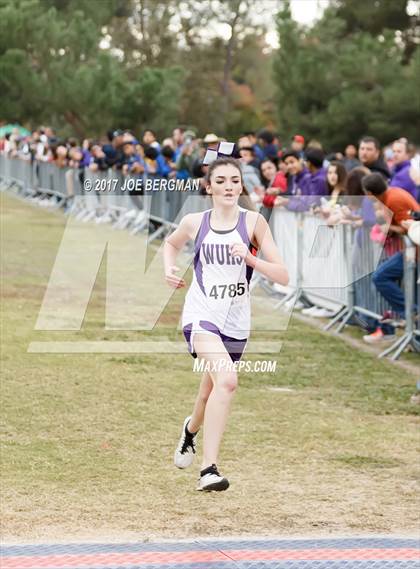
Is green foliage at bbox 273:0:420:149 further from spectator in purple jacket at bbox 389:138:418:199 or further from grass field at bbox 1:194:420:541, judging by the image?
grass field at bbox 1:194:420:541

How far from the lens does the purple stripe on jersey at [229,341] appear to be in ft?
20.2

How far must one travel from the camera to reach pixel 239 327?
Result: 244 inches

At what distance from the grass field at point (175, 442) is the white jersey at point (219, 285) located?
1.01 metres

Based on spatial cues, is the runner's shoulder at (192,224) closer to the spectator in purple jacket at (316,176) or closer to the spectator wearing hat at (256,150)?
the spectator in purple jacket at (316,176)

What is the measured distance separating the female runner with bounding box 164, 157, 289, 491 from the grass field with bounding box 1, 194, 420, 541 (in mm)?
679

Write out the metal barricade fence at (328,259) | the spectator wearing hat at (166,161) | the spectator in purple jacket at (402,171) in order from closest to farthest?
1. the metal barricade fence at (328,259)
2. the spectator in purple jacket at (402,171)
3. the spectator wearing hat at (166,161)

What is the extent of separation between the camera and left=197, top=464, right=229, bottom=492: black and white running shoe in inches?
229

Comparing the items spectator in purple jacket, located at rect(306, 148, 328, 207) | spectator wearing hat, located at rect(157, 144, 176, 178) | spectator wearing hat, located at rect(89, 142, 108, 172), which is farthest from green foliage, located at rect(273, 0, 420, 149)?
spectator in purple jacket, located at rect(306, 148, 328, 207)

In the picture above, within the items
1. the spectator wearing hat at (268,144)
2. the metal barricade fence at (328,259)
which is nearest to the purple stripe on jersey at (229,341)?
the metal barricade fence at (328,259)

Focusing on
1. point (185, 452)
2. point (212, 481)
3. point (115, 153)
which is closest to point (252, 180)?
point (115, 153)

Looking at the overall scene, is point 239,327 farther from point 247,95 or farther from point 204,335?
point 247,95

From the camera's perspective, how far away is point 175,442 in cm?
790
